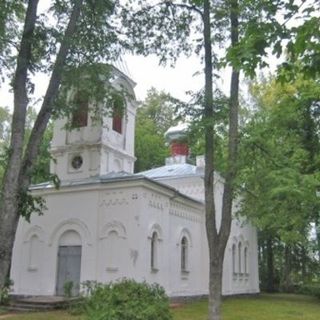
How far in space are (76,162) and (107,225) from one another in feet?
12.4

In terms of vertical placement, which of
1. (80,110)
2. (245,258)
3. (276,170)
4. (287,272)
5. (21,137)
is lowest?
(287,272)

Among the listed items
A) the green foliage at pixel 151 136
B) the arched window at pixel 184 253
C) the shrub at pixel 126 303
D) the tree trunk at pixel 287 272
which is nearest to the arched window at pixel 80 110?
the shrub at pixel 126 303

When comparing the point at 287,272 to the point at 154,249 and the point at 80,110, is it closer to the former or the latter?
the point at 154,249

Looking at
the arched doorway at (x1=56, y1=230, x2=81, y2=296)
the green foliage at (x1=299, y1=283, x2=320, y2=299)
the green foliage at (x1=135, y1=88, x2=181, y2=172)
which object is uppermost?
the green foliage at (x1=135, y1=88, x2=181, y2=172)

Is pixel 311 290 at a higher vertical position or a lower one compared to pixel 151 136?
lower

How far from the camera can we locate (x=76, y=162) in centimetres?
1984

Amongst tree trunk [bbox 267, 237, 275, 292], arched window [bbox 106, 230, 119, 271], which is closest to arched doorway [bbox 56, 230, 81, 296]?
arched window [bbox 106, 230, 119, 271]

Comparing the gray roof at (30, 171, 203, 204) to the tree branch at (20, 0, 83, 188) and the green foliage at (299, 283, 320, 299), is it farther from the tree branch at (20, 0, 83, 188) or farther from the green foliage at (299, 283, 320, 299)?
the green foliage at (299, 283, 320, 299)

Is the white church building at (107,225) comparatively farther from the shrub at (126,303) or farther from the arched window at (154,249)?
the shrub at (126,303)

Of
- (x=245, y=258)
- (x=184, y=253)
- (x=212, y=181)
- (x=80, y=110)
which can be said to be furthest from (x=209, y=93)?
(x=245, y=258)

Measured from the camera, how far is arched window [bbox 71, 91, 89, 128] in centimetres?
1391

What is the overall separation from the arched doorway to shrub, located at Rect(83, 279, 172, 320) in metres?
8.57

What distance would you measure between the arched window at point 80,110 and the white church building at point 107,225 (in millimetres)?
60

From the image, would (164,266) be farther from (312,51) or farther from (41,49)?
(312,51)
